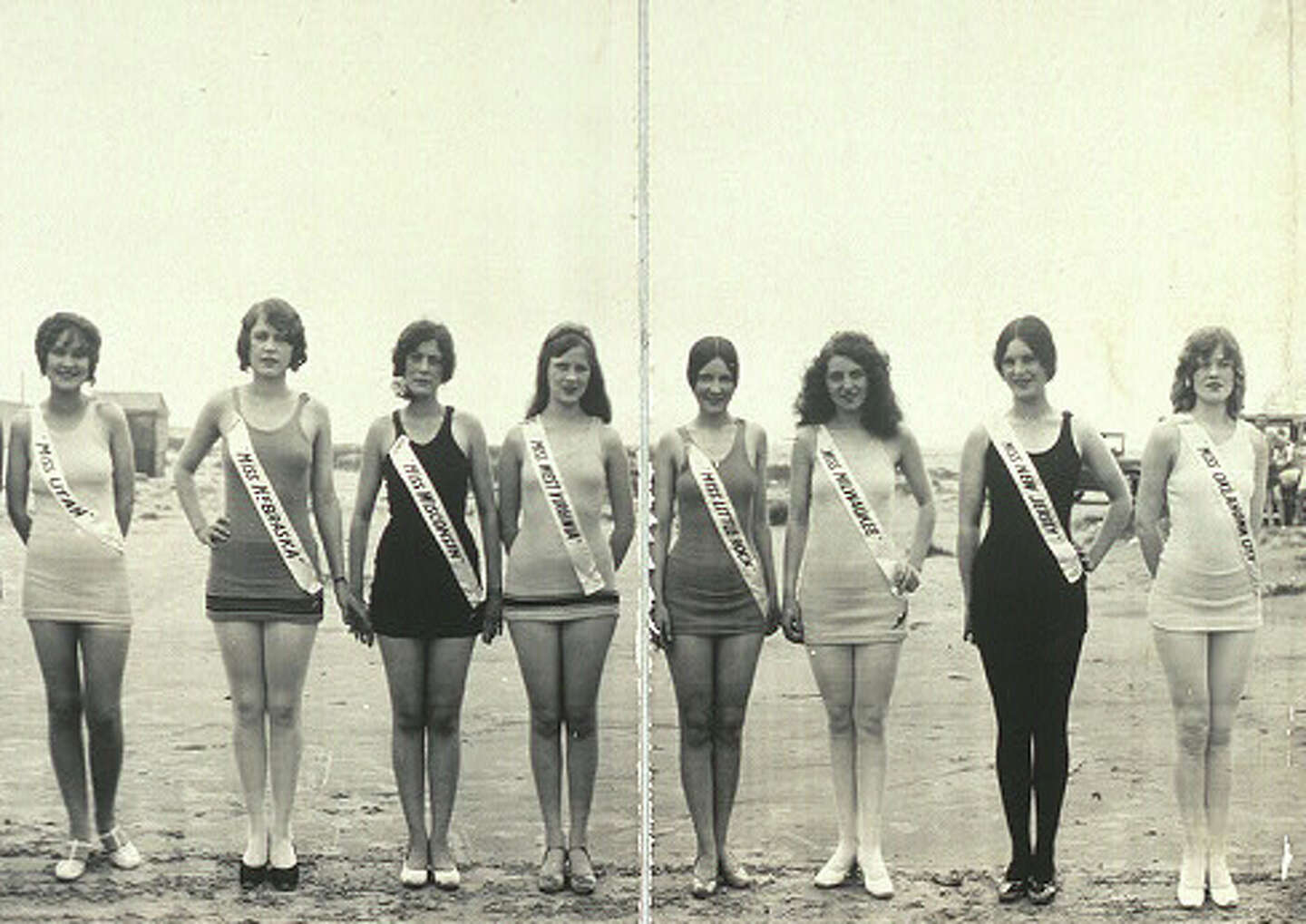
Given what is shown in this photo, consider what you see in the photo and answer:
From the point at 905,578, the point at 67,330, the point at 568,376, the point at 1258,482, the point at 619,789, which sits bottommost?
the point at 619,789

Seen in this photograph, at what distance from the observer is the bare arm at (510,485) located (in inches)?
181

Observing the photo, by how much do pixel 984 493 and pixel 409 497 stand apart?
1442 millimetres

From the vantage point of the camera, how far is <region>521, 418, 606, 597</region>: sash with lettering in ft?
15.1

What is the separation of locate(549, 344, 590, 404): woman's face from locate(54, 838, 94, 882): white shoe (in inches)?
65.0

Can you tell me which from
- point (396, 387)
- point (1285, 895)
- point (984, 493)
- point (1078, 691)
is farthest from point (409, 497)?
point (1285, 895)

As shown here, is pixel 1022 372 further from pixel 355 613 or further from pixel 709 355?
pixel 355 613

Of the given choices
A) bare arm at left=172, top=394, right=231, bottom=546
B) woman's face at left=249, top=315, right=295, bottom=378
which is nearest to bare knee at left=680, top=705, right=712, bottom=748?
bare arm at left=172, top=394, right=231, bottom=546

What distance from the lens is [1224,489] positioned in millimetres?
4699

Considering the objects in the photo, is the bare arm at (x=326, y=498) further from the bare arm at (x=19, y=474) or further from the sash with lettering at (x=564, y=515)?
the bare arm at (x=19, y=474)

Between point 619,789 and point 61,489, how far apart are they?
1608 mm

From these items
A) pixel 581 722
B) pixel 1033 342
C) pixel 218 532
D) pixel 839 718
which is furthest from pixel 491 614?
pixel 1033 342

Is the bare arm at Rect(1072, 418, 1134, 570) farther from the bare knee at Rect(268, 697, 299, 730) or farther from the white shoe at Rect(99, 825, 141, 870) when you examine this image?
the white shoe at Rect(99, 825, 141, 870)

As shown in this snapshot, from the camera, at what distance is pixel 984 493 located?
4.62 metres

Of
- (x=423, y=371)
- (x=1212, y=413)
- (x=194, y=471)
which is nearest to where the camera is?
(x=194, y=471)
